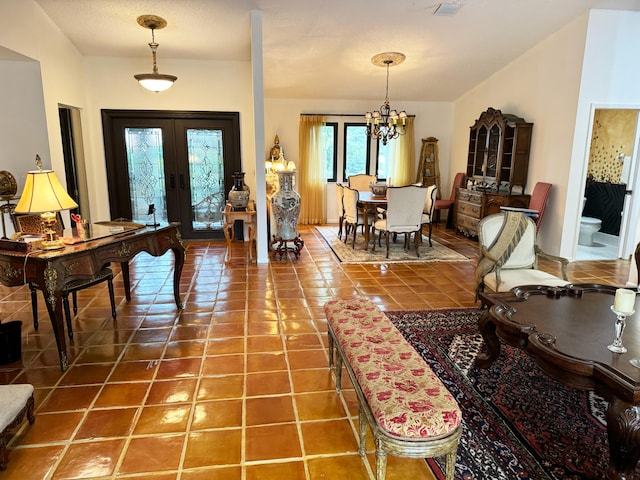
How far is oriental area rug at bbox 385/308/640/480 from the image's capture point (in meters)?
1.98

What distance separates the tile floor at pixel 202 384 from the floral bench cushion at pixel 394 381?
46cm

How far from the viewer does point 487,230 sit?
3.77 metres

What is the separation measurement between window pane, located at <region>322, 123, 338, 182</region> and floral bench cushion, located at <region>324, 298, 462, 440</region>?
609 cm

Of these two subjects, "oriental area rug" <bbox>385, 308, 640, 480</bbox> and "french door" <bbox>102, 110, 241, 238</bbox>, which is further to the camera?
"french door" <bbox>102, 110, 241, 238</bbox>

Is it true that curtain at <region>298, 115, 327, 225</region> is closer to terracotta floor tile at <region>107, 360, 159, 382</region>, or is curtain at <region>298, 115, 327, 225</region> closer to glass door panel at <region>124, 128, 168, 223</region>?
glass door panel at <region>124, 128, 168, 223</region>

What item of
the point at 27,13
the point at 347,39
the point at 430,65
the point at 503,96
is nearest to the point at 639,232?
the point at 503,96

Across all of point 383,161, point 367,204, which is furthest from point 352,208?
point 383,161

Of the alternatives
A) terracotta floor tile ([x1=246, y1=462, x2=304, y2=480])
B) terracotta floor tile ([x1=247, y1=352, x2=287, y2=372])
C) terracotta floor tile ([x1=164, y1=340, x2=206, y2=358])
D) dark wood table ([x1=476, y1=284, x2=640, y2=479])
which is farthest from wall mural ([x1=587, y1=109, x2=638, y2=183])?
terracotta floor tile ([x1=246, y1=462, x2=304, y2=480])

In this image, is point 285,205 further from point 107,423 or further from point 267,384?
point 107,423

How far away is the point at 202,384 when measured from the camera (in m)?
2.71

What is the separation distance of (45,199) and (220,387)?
5.61 feet

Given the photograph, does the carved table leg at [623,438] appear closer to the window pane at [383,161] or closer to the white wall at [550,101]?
the white wall at [550,101]

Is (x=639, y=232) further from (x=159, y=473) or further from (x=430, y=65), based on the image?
(x=159, y=473)

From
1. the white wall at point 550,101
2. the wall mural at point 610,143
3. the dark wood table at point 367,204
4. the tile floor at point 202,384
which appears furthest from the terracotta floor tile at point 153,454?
the wall mural at point 610,143
